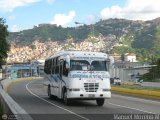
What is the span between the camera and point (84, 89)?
76.8ft

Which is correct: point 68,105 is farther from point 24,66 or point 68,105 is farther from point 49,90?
point 24,66

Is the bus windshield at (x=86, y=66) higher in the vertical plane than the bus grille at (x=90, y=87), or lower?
higher

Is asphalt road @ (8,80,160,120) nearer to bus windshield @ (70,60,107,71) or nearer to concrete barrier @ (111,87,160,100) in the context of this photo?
bus windshield @ (70,60,107,71)

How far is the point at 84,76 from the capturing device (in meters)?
23.6

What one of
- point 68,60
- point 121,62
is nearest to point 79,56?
point 68,60

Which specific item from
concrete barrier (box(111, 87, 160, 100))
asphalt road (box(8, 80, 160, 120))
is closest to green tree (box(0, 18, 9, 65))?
concrete barrier (box(111, 87, 160, 100))

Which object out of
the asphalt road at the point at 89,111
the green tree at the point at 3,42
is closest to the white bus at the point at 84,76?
the asphalt road at the point at 89,111

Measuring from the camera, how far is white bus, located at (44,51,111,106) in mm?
23406

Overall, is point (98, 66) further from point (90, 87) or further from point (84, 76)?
point (90, 87)

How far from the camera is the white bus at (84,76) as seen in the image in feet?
76.8

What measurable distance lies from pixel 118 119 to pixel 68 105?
7835 millimetres

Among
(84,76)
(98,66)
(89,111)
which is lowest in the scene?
(89,111)

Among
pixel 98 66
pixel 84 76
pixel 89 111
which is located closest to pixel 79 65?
pixel 84 76

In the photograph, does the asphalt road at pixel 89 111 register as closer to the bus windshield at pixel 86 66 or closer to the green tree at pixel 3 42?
the bus windshield at pixel 86 66
